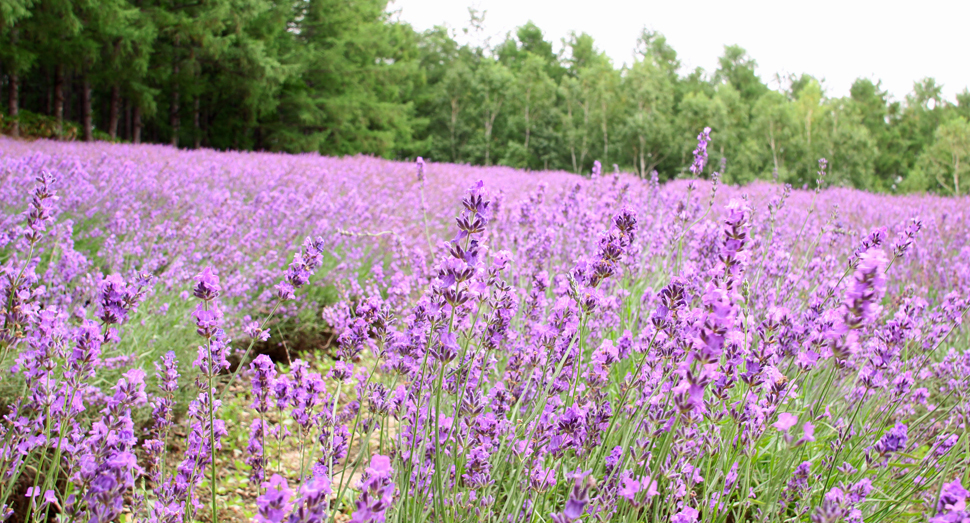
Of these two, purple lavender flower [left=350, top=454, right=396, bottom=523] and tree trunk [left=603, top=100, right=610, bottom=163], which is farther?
tree trunk [left=603, top=100, right=610, bottom=163]

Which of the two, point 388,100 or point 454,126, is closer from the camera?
point 388,100

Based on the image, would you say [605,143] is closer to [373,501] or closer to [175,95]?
[175,95]

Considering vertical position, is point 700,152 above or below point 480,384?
above

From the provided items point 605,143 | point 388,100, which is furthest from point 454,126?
point 605,143

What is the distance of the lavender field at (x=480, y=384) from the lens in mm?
1067

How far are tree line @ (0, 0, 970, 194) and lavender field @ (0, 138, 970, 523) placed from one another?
4.17 m

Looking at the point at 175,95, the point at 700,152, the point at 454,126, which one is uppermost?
the point at 454,126

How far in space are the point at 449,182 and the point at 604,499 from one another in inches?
310

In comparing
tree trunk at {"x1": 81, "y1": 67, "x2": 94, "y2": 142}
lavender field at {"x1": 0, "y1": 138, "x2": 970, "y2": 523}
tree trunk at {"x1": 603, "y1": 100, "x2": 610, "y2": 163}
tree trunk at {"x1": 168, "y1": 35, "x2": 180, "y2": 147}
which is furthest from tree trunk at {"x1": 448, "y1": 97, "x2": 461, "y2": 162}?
lavender field at {"x1": 0, "y1": 138, "x2": 970, "y2": 523}

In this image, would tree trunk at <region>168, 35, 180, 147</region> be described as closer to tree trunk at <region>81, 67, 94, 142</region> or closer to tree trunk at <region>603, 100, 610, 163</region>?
tree trunk at <region>81, 67, 94, 142</region>

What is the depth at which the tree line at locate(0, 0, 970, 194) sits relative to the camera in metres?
13.7

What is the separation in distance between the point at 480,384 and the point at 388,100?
1024 inches

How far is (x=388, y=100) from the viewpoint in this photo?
85.3ft

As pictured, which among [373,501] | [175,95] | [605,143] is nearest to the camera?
[373,501]
